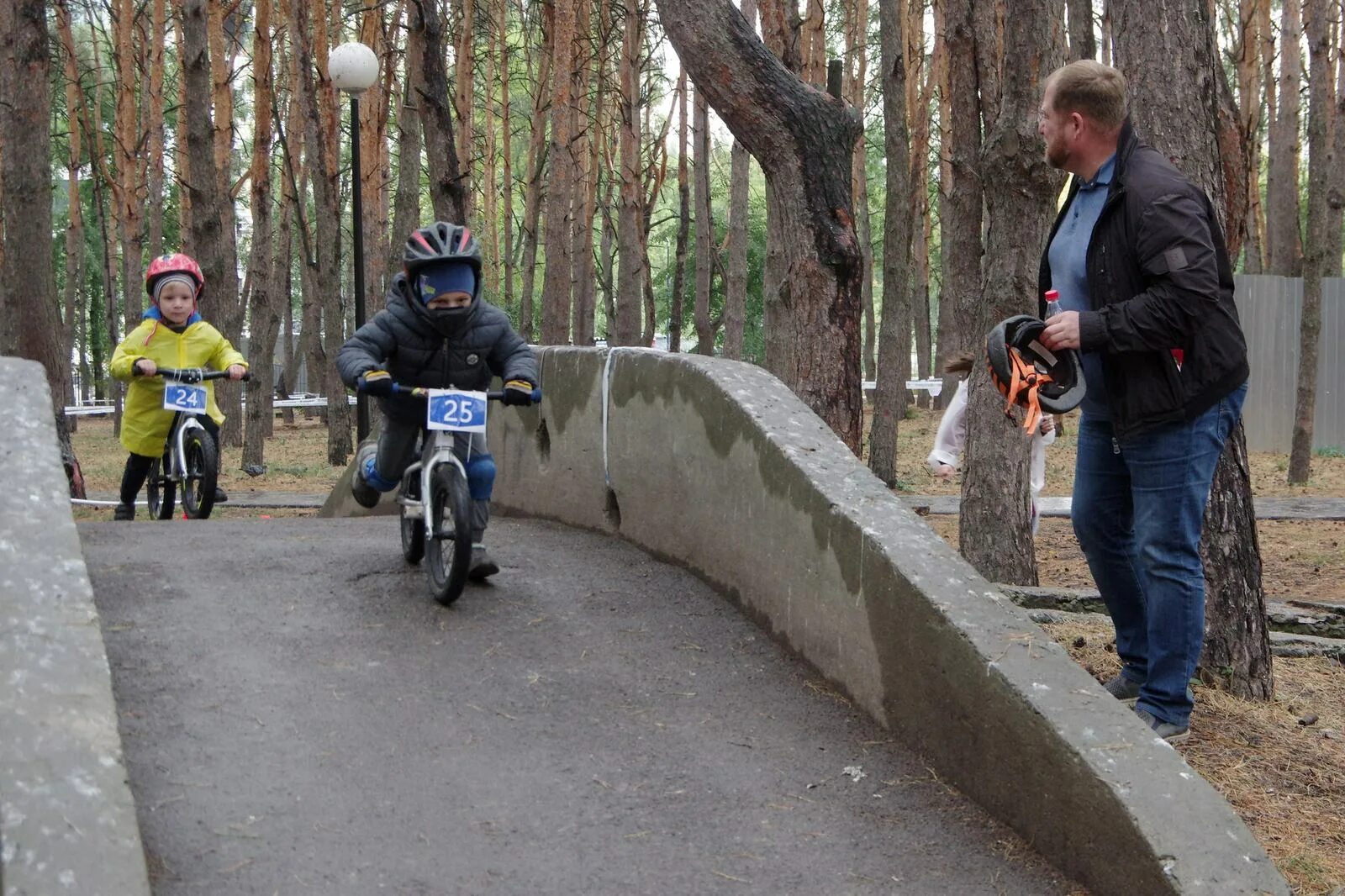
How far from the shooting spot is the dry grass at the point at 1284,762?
4152 millimetres

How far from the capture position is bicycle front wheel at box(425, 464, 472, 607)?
223 inches

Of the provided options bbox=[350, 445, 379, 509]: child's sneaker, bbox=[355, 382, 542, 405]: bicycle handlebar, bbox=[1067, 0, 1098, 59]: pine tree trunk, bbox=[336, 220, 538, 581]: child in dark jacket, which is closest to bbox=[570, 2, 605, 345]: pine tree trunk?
bbox=[1067, 0, 1098, 59]: pine tree trunk

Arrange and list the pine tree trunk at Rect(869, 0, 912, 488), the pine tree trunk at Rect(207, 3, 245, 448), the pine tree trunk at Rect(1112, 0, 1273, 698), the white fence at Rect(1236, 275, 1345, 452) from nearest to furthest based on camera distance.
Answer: the pine tree trunk at Rect(1112, 0, 1273, 698) < the pine tree trunk at Rect(869, 0, 912, 488) < the pine tree trunk at Rect(207, 3, 245, 448) < the white fence at Rect(1236, 275, 1345, 452)

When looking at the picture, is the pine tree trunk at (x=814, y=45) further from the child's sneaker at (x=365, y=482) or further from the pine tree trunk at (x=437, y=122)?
the child's sneaker at (x=365, y=482)

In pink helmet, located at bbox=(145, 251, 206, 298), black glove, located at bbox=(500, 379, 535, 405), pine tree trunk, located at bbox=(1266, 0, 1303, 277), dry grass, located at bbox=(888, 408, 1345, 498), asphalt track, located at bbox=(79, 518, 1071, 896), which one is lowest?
dry grass, located at bbox=(888, 408, 1345, 498)

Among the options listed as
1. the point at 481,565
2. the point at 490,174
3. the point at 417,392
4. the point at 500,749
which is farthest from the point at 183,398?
the point at 490,174

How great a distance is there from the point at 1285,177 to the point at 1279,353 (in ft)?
18.3

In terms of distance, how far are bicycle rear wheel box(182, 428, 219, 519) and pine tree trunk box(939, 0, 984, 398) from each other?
17.0ft

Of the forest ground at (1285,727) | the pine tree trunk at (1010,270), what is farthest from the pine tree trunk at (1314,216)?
the pine tree trunk at (1010,270)

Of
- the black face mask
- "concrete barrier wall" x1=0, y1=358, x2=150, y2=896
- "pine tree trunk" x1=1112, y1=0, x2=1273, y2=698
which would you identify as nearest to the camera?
"concrete barrier wall" x1=0, y1=358, x2=150, y2=896

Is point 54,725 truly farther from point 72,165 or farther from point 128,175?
point 72,165

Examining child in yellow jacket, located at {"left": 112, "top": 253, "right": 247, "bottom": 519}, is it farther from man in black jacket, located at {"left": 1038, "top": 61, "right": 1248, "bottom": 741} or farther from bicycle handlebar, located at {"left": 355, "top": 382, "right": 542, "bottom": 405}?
man in black jacket, located at {"left": 1038, "top": 61, "right": 1248, "bottom": 741}

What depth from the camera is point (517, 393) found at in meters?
6.06

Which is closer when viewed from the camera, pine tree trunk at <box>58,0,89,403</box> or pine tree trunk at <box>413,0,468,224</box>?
pine tree trunk at <box>413,0,468,224</box>
